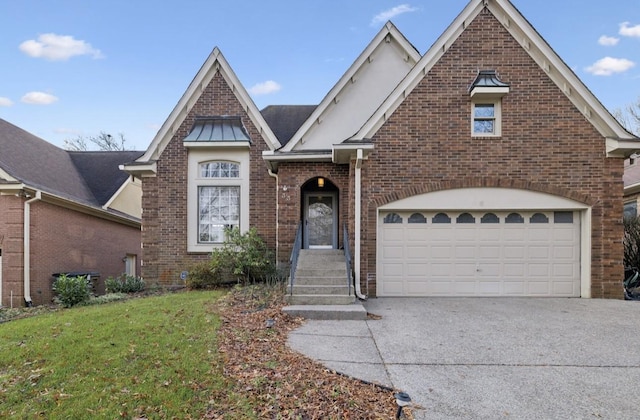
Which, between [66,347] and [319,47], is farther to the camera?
[319,47]

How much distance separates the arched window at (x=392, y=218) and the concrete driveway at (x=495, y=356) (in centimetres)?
228

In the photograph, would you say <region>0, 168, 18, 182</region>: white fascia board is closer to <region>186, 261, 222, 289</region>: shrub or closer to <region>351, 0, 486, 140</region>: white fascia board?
<region>186, 261, 222, 289</region>: shrub

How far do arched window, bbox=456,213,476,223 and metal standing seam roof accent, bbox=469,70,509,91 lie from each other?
3.15 meters

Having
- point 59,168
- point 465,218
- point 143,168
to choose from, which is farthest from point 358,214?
point 59,168

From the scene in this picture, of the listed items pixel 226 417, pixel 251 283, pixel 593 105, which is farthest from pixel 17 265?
pixel 593 105

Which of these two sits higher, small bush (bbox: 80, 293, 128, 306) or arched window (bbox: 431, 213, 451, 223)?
arched window (bbox: 431, 213, 451, 223)

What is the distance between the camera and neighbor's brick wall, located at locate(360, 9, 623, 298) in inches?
350

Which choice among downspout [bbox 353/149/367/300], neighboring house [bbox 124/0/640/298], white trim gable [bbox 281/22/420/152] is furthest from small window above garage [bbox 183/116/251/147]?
downspout [bbox 353/149/367/300]

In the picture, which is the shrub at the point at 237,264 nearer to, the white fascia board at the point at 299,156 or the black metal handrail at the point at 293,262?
the black metal handrail at the point at 293,262

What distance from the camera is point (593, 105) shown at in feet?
28.8

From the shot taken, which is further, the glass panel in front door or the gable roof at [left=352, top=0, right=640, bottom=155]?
the glass panel in front door

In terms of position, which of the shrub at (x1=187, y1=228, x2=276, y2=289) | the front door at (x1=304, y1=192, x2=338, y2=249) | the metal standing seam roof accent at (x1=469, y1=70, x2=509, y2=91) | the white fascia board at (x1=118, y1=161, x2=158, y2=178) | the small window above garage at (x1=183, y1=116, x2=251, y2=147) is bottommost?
the shrub at (x1=187, y1=228, x2=276, y2=289)

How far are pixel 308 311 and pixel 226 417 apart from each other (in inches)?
149

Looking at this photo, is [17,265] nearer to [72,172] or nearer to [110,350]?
→ [72,172]
